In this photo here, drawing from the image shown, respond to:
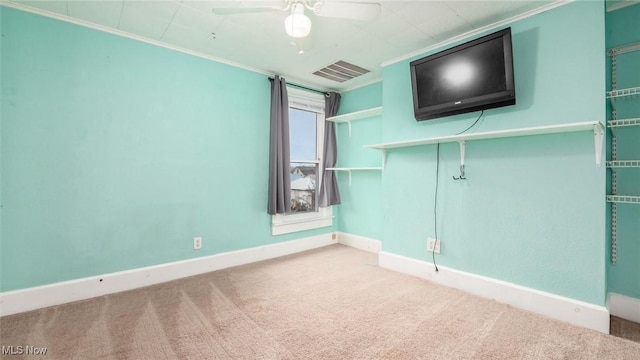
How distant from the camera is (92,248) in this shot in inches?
90.2

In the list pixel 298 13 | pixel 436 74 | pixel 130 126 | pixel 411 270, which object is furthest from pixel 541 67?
pixel 130 126

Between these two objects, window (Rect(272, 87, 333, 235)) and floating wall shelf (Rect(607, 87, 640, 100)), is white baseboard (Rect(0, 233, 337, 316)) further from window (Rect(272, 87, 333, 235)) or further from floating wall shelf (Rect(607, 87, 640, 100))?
floating wall shelf (Rect(607, 87, 640, 100))

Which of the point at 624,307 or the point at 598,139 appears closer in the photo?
the point at 598,139

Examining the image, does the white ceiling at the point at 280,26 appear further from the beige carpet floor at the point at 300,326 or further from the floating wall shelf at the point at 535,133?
the beige carpet floor at the point at 300,326

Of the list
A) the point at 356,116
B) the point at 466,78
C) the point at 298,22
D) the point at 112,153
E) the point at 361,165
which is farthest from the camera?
the point at 361,165

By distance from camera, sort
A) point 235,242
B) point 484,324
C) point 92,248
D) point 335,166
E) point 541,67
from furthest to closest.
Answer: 1. point 335,166
2. point 235,242
3. point 92,248
4. point 541,67
5. point 484,324

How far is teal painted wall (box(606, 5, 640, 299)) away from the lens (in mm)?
1914

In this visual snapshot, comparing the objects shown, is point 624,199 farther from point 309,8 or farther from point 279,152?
point 279,152

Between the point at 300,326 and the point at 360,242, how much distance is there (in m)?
2.13

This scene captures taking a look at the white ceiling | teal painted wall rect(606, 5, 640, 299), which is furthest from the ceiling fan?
teal painted wall rect(606, 5, 640, 299)

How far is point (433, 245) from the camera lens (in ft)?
8.67

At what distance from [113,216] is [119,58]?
1.44 m

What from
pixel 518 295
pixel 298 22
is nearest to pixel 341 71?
pixel 298 22

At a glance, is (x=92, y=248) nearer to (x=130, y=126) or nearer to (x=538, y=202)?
(x=130, y=126)
